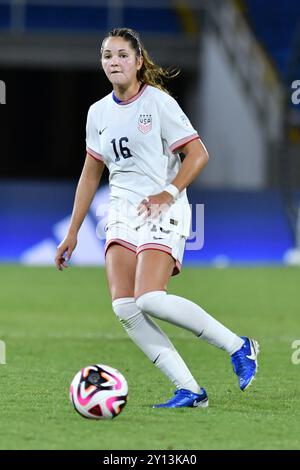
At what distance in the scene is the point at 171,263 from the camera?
19.6 feet

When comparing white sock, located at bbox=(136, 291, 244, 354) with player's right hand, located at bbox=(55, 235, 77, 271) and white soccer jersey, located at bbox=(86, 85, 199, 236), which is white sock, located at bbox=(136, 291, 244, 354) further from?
player's right hand, located at bbox=(55, 235, 77, 271)

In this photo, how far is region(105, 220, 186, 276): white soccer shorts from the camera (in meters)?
5.89

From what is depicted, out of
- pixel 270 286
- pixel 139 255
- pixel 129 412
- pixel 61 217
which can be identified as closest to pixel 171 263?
pixel 139 255

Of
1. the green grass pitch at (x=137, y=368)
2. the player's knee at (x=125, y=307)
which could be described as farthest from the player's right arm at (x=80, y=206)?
the green grass pitch at (x=137, y=368)

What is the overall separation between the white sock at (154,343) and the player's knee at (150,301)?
0.16 meters

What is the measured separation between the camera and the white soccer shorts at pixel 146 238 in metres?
5.89

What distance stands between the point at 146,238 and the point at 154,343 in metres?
0.55

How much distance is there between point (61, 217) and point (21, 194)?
0.74 m

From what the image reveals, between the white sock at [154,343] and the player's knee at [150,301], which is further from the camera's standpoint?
the white sock at [154,343]

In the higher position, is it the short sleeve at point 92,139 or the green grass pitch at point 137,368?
the short sleeve at point 92,139

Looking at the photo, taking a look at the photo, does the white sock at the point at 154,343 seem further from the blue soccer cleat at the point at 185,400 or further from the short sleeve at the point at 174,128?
the short sleeve at the point at 174,128

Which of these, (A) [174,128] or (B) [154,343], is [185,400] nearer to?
(B) [154,343]

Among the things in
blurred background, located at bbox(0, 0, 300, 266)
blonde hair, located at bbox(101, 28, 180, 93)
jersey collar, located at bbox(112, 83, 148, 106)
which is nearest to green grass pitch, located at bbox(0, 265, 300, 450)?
jersey collar, located at bbox(112, 83, 148, 106)

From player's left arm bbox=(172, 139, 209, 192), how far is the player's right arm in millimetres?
608
